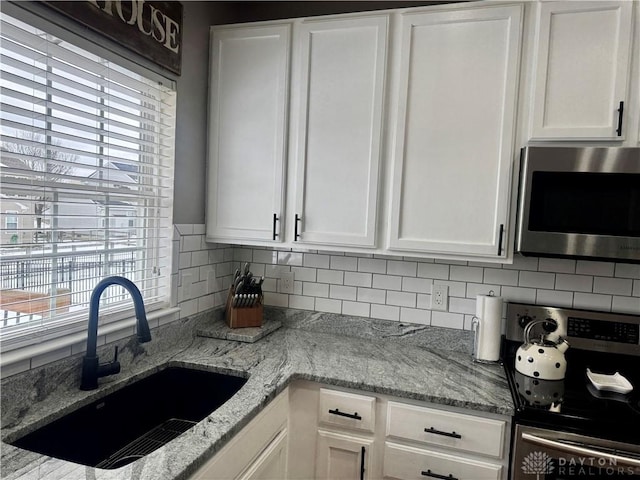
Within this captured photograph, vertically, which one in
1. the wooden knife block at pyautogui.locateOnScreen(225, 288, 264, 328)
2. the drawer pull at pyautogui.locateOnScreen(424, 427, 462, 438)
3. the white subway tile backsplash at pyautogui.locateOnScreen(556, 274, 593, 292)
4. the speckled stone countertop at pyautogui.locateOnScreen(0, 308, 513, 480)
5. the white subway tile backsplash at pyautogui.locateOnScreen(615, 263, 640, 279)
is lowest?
the drawer pull at pyautogui.locateOnScreen(424, 427, 462, 438)

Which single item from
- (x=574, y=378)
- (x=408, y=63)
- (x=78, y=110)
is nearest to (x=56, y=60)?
(x=78, y=110)

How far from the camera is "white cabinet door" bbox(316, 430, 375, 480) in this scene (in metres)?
1.66

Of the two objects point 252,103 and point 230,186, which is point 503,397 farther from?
point 252,103

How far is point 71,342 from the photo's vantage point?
1.40 m

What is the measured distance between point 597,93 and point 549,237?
565mm

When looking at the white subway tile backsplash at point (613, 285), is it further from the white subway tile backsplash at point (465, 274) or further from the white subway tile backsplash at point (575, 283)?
the white subway tile backsplash at point (465, 274)

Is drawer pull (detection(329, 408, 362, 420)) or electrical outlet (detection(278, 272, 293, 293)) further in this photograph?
electrical outlet (detection(278, 272, 293, 293))

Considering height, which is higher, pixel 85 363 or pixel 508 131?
pixel 508 131

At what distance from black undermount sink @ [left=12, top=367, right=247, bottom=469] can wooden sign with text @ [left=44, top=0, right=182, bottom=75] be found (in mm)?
1252

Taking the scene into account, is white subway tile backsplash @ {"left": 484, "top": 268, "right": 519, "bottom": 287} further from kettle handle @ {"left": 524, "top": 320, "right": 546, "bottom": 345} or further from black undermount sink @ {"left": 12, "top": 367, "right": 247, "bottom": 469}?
black undermount sink @ {"left": 12, "top": 367, "right": 247, "bottom": 469}

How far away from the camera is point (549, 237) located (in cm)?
160

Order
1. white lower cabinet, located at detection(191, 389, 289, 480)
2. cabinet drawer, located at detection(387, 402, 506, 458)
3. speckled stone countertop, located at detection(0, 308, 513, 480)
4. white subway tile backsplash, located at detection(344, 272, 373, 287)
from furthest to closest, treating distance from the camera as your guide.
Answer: white subway tile backsplash, located at detection(344, 272, 373, 287) < cabinet drawer, located at detection(387, 402, 506, 458) < white lower cabinet, located at detection(191, 389, 289, 480) < speckled stone countertop, located at detection(0, 308, 513, 480)

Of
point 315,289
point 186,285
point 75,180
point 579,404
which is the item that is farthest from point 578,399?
point 75,180

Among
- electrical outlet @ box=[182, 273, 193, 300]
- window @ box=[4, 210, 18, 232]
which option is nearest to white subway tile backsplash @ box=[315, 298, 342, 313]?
electrical outlet @ box=[182, 273, 193, 300]
